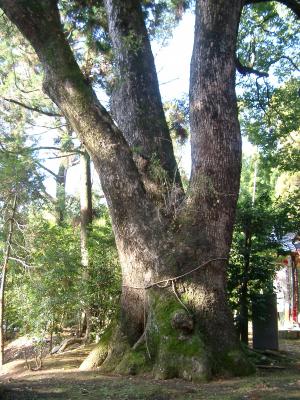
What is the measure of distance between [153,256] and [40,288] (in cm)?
315

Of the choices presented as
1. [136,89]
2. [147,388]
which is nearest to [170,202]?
[136,89]

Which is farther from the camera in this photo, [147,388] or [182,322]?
[182,322]

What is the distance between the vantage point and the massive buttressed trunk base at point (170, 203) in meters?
7.12

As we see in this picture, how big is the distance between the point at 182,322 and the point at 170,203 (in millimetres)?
2022

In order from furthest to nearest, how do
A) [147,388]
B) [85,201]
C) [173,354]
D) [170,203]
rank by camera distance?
1. [85,201]
2. [170,203]
3. [173,354]
4. [147,388]

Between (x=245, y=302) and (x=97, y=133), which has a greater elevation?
(x=97, y=133)

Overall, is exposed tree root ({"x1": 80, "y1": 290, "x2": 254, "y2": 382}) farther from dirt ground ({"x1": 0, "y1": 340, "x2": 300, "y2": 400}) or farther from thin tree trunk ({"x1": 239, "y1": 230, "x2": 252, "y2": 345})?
thin tree trunk ({"x1": 239, "y1": 230, "x2": 252, "y2": 345})

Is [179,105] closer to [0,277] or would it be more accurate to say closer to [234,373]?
[0,277]

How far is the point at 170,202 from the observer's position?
26.1 feet

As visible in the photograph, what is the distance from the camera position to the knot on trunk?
6812 millimetres

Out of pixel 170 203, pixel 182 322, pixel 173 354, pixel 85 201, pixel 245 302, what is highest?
pixel 85 201

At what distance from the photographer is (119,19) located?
356 inches

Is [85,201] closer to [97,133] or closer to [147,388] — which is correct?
[97,133]

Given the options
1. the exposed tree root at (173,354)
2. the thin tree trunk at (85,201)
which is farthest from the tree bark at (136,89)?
the thin tree trunk at (85,201)
